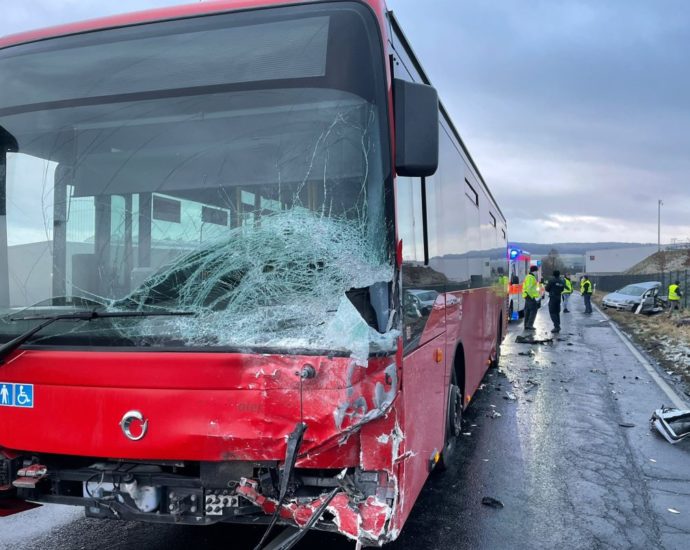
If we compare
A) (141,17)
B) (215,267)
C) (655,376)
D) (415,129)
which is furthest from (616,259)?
(215,267)

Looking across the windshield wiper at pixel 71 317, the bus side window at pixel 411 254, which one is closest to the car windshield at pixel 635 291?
the bus side window at pixel 411 254

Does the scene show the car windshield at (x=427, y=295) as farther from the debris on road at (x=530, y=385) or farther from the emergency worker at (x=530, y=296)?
the emergency worker at (x=530, y=296)

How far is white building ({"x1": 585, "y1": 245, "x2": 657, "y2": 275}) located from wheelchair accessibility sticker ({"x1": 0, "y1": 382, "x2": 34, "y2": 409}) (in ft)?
331

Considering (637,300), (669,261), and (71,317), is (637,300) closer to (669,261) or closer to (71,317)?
(71,317)

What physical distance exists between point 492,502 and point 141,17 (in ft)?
14.6

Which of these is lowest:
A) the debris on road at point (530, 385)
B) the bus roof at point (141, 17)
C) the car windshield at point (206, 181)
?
the debris on road at point (530, 385)

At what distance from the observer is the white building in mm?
96875

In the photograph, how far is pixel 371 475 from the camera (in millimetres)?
2926

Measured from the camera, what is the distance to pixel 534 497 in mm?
4926

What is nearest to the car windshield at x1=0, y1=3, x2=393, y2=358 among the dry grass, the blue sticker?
the blue sticker

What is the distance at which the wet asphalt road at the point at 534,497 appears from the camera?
4.15 m

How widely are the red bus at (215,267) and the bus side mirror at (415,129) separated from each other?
0.04ft

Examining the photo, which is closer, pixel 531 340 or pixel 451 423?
pixel 451 423

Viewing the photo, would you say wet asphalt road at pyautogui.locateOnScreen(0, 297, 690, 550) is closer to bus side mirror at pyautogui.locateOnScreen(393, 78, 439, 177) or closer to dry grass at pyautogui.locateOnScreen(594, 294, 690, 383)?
bus side mirror at pyautogui.locateOnScreen(393, 78, 439, 177)
